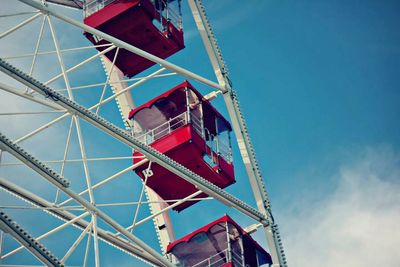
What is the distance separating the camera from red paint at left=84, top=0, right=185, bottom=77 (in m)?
28.2

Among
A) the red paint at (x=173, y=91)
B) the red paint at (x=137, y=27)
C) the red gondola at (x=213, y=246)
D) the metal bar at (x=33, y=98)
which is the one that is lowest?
the red gondola at (x=213, y=246)

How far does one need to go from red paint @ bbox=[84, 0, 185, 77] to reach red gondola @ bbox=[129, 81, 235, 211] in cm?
199

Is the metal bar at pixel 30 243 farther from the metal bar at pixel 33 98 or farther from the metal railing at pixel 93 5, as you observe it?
the metal railing at pixel 93 5


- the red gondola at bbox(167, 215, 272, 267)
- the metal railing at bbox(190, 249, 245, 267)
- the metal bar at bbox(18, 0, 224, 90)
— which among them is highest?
the metal bar at bbox(18, 0, 224, 90)

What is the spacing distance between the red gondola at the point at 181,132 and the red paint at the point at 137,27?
6.53 feet

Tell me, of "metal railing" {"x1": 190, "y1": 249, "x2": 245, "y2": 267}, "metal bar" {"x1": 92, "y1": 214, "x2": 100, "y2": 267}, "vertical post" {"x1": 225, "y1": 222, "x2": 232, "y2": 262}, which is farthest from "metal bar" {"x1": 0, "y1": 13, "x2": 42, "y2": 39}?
"metal railing" {"x1": 190, "y1": 249, "x2": 245, "y2": 267}

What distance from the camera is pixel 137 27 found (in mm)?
28453

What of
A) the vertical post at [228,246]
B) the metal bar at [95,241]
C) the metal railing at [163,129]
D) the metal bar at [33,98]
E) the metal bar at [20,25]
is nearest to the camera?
the metal bar at [95,241]

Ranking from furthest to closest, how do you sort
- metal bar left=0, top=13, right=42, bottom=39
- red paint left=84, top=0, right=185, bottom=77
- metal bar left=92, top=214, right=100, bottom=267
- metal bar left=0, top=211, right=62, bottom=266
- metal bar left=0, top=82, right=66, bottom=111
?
red paint left=84, top=0, right=185, bottom=77 → metal bar left=0, top=13, right=42, bottom=39 → metal bar left=0, top=82, right=66, bottom=111 → metal bar left=92, top=214, right=100, bottom=267 → metal bar left=0, top=211, right=62, bottom=266

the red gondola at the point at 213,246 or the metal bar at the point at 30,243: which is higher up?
the red gondola at the point at 213,246

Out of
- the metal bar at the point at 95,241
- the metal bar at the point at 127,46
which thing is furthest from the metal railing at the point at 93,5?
the metal bar at the point at 95,241

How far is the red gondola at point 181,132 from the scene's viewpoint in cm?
2631

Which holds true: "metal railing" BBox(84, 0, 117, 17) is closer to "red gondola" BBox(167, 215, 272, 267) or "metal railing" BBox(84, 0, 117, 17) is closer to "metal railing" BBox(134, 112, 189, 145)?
"metal railing" BBox(134, 112, 189, 145)

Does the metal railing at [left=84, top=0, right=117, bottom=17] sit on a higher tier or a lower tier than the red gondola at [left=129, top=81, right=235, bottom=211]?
higher
